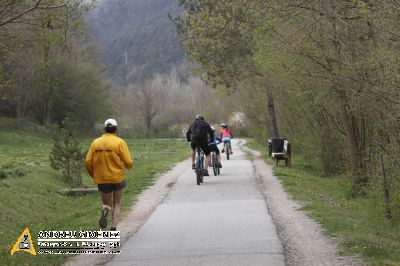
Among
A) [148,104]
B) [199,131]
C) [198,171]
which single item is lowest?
[198,171]

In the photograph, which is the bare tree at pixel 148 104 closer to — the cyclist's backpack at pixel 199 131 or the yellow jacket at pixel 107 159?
the cyclist's backpack at pixel 199 131

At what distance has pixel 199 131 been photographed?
1819 centimetres

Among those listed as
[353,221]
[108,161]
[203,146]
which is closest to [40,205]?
[203,146]

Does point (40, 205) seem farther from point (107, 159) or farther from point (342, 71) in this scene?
point (342, 71)

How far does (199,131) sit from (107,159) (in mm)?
8442

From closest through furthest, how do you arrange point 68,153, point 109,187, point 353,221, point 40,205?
1. point 109,187
2. point 353,221
3. point 40,205
4. point 68,153

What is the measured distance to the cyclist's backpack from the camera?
18.1 metres

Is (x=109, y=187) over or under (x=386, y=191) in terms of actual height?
over

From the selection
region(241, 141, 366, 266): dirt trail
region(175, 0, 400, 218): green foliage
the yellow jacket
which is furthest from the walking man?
region(175, 0, 400, 218): green foliage

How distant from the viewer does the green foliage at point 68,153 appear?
65.7 ft

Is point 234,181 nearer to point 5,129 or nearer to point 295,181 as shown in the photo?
point 295,181

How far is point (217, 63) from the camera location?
31.4m

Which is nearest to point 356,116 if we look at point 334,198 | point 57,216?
point 334,198

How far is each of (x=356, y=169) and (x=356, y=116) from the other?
4.64 ft
